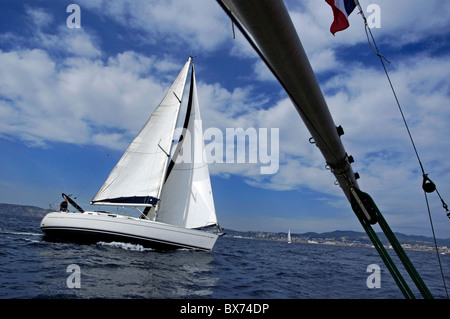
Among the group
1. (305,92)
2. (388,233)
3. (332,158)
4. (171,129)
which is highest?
(171,129)

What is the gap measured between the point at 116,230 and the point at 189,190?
19.5 ft

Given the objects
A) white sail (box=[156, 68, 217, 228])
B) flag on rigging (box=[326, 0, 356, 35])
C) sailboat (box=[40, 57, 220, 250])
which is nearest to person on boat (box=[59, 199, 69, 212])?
sailboat (box=[40, 57, 220, 250])

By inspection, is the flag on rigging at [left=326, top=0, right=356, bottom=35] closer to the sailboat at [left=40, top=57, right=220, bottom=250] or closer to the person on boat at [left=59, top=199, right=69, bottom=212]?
the sailboat at [left=40, top=57, right=220, bottom=250]

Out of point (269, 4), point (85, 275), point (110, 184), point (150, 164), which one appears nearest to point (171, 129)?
point (150, 164)

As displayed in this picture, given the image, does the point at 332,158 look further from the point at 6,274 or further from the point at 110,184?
the point at 110,184

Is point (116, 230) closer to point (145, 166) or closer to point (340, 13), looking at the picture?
point (145, 166)

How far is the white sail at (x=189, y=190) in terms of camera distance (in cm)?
1980

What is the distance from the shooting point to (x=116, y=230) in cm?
1634

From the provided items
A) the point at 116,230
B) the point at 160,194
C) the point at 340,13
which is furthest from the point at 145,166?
the point at 340,13

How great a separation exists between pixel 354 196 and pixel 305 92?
175cm

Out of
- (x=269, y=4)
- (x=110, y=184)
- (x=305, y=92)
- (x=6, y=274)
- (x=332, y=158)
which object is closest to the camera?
(x=269, y=4)

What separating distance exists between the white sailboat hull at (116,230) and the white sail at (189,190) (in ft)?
8.04

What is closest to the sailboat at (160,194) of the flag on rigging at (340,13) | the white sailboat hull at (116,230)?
the white sailboat hull at (116,230)
